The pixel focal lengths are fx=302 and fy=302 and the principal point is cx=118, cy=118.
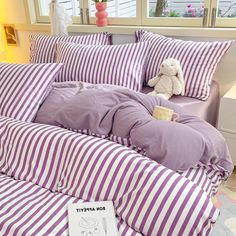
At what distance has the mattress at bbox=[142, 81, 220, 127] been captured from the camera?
1731mm

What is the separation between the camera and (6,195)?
1.04 meters

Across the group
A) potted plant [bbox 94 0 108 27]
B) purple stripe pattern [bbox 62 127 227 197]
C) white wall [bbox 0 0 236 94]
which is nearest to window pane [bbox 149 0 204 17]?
white wall [bbox 0 0 236 94]

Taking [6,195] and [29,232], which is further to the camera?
[6,195]

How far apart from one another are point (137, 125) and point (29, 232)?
0.55 meters

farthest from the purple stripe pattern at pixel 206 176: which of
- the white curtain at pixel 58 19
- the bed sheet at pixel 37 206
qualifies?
the white curtain at pixel 58 19

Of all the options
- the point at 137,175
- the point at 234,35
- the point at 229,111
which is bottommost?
the point at 229,111

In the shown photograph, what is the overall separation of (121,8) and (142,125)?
5.13 feet

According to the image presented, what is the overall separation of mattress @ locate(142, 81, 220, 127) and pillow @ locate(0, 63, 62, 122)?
2.21 feet

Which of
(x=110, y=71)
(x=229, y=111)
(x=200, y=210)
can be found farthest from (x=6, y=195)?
(x=229, y=111)

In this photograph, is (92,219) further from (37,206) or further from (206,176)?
(206,176)

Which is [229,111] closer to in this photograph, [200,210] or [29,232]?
[200,210]

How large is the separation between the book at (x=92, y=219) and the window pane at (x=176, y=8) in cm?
169

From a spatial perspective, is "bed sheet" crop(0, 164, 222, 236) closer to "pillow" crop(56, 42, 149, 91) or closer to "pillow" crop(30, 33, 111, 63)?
"pillow" crop(56, 42, 149, 91)

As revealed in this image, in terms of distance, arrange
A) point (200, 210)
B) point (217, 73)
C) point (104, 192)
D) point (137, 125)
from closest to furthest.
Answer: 1. point (200, 210)
2. point (104, 192)
3. point (137, 125)
4. point (217, 73)
